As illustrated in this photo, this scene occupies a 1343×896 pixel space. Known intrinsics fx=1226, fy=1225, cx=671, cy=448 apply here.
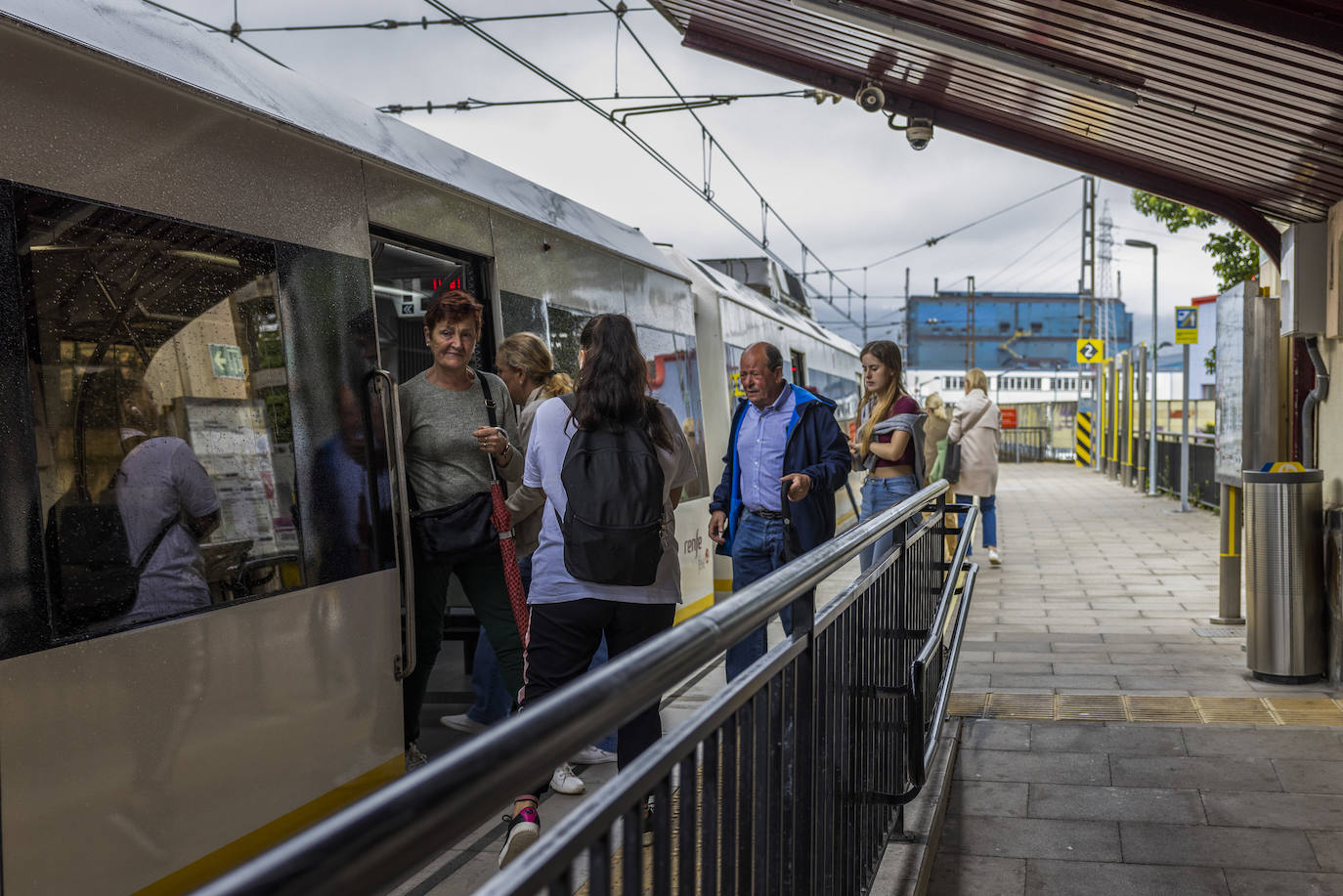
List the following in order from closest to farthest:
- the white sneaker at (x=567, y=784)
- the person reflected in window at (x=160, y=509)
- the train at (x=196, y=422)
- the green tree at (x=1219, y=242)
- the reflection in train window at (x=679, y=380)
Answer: the train at (x=196, y=422) < the person reflected in window at (x=160, y=509) < the white sneaker at (x=567, y=784) < the reflection in train window at (x=679, y=380) < the green tree at (x=1219, y=242)

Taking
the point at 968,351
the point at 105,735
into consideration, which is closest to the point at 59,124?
the point at 105,735

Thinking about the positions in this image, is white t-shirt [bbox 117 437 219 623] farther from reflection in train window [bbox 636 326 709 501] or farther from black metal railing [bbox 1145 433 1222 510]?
black metal railing [bbox 1145 433 1222 510]

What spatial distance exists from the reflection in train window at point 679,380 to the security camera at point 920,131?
210 centimetres

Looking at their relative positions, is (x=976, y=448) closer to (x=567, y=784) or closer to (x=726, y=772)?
(x=567, y=784)

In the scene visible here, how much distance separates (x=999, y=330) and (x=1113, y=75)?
293 ft

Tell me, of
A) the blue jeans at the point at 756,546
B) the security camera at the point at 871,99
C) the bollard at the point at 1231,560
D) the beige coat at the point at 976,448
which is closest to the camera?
the blue jeans at the point at 756,546

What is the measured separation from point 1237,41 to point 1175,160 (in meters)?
2.21

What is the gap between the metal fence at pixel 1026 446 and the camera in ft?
138

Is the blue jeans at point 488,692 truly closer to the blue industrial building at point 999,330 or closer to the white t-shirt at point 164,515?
the white t-shirt at point 164,515

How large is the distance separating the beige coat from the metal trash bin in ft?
14.6

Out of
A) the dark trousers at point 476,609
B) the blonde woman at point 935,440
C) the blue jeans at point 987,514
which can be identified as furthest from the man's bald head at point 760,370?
the blue jeans at point 987,514

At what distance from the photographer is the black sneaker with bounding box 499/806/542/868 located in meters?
3.83

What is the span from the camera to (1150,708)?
6.04 metres

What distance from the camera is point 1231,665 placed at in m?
7.00
